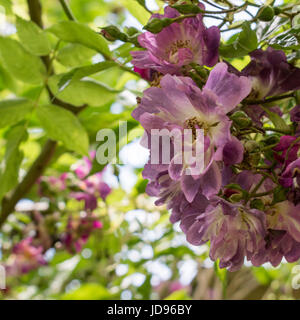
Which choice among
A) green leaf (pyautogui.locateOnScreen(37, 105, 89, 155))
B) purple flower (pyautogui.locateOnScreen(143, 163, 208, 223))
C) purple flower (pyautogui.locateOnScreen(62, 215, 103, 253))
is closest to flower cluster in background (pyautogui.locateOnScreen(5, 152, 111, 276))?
purple flower (pyautogui.locateOnScreen(62, 215, 103, 253))

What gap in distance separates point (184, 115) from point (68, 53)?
34 centimetres

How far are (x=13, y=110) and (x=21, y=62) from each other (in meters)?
0.07

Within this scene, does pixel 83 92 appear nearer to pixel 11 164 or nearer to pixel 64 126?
pixel 64 126

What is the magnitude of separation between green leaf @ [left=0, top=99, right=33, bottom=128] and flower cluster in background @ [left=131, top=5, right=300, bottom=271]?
0.30 m

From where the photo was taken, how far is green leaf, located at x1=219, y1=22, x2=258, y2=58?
1.40 ft

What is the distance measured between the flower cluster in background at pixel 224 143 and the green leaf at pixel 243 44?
2 centimetres

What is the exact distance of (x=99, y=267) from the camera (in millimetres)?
1348

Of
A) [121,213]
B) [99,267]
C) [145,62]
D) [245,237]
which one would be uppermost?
[145,62]

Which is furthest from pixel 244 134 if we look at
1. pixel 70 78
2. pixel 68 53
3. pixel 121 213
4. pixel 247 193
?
pixel 121 213

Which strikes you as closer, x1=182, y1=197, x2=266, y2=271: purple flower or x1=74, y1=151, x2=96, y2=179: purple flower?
x1=182, y1=197, x2=266, y2=271: purple flower

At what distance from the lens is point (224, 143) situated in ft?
1.22

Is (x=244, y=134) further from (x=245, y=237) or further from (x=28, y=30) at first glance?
(x=28, y=30)

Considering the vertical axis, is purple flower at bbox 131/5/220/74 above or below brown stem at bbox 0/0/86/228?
above

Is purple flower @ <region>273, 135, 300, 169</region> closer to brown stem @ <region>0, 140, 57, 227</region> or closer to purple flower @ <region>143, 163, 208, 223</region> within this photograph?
purple flower @ <region>143, 163, 208, 223</region>
